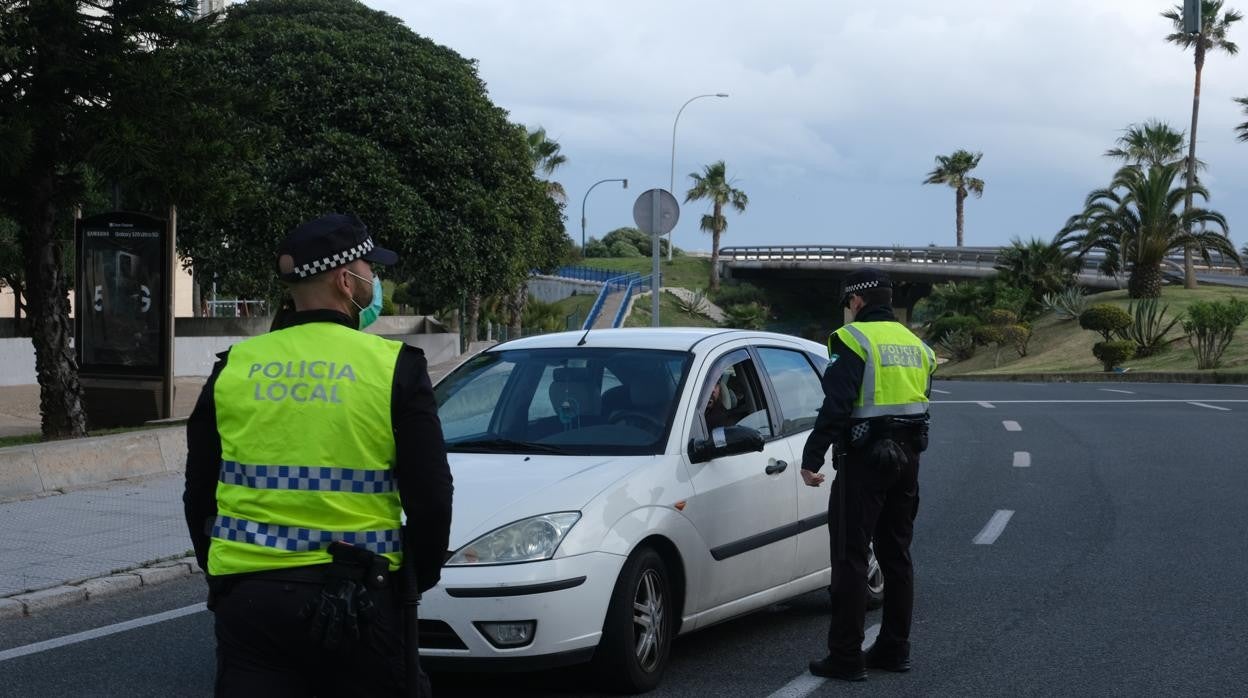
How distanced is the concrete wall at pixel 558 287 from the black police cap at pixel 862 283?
75.2m

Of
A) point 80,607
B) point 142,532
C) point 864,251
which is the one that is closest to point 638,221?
point 142,532

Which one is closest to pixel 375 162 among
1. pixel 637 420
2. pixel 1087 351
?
pixel 637 420

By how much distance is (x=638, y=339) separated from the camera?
7355mm

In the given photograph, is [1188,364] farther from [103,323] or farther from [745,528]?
[745,528]

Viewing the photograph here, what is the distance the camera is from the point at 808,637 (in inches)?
293

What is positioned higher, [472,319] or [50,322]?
[50,322]

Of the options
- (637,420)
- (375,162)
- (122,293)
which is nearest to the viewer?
(637,420)

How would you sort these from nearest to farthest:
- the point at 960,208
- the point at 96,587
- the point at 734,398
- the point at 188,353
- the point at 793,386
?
the point at 734,398, the point at 793,386, the point at 96,587, the point at 188,353, the point at 960,208

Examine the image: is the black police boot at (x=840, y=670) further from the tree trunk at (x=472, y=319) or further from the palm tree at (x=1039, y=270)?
the palm tree at (x=1039, y=270)

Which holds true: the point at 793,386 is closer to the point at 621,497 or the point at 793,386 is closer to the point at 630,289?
the point at 621,497

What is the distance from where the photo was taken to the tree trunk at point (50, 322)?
577 inches

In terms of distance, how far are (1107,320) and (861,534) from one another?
4173 cm

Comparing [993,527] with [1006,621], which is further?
[993,527]

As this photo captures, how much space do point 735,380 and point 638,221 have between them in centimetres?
1088
